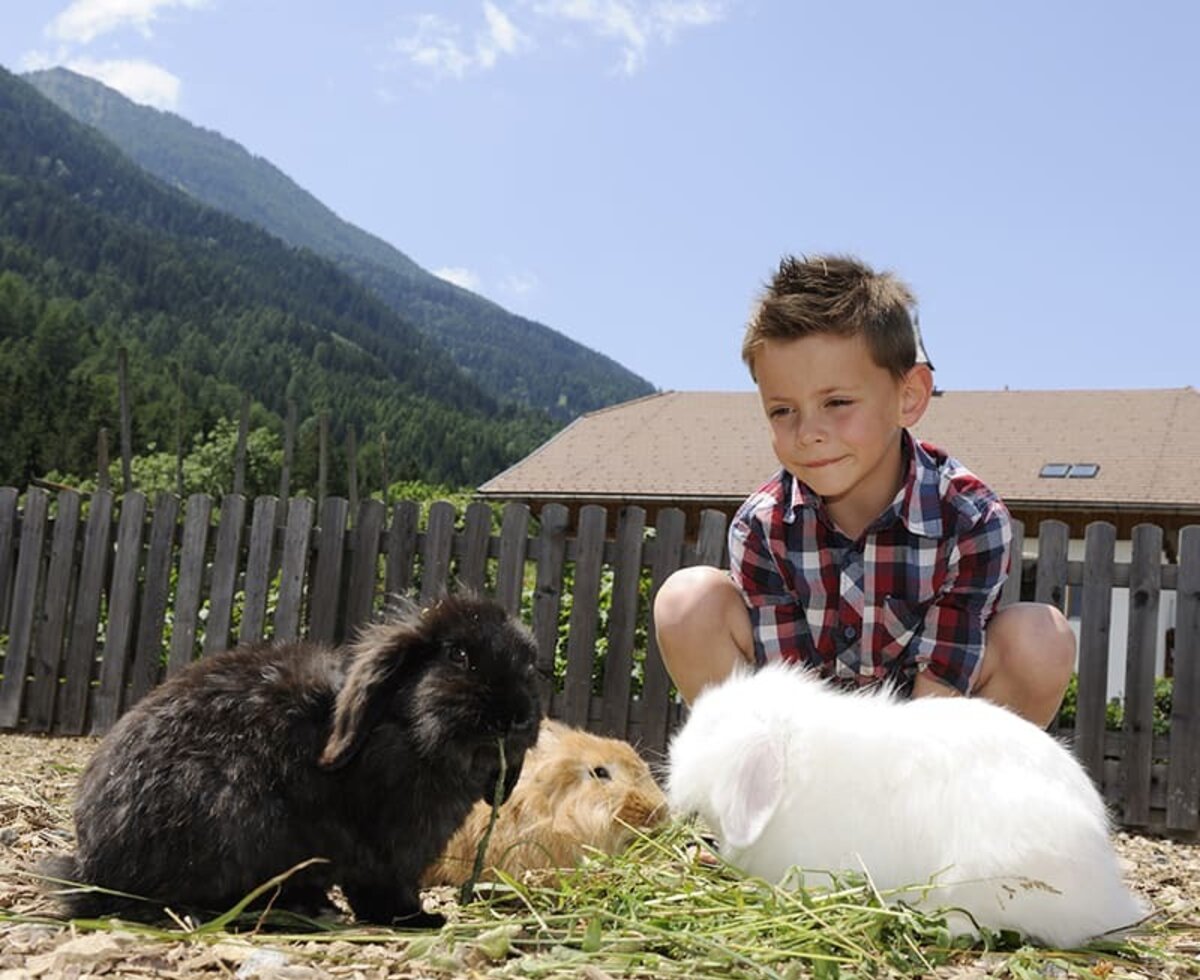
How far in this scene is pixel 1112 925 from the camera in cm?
219

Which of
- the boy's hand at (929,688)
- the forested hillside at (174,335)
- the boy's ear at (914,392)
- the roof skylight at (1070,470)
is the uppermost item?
the forested hillside at (174,335)

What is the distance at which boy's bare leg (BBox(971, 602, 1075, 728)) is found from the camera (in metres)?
2.83

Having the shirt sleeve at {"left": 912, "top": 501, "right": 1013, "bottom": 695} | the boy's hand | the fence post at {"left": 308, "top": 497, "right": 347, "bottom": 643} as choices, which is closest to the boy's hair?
the shirt sleeve at {"left": 912, "top": 501, "right": 1013, "bottom": 695}

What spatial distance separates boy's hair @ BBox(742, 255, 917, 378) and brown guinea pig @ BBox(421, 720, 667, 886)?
3.41 ft

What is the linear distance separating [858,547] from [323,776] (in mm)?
1450

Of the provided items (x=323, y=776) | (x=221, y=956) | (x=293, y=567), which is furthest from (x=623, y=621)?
(x=221, y=956)

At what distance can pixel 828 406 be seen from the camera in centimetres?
284

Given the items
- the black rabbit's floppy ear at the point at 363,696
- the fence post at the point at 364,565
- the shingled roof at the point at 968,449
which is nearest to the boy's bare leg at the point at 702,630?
the black rabbit's floppy ear at the point at 363,696

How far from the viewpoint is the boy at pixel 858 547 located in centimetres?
283

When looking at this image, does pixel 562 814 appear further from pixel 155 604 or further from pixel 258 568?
pixel 155 604

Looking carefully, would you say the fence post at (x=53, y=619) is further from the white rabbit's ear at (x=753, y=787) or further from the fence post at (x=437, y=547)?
the white rabbit's ear at (x=753, y=787)

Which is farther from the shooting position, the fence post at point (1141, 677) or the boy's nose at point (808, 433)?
the fence post at point (1141, 677)

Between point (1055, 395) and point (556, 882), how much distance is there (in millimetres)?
21657

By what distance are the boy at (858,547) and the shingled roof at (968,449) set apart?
15.7 metres
